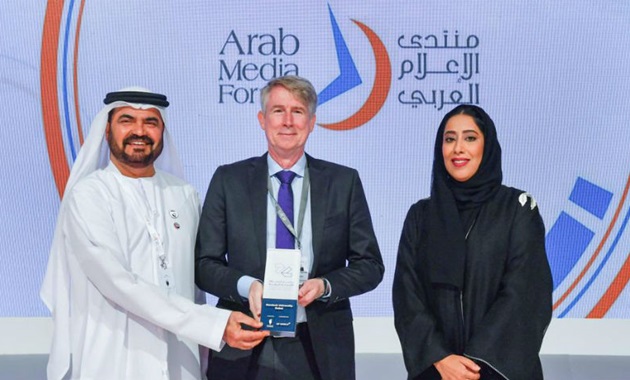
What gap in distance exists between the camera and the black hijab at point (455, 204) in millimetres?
2986

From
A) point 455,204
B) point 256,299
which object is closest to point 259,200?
point 256,299

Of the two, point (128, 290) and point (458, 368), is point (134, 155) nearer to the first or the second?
point (128, 290)

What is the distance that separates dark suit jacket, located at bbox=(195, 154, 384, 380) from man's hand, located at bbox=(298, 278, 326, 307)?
0.17 feet

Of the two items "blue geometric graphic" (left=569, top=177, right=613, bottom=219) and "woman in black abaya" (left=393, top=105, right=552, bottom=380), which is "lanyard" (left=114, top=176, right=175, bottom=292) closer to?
"woman in black abaya" (left=393, top=105, right=552, bottom=380)

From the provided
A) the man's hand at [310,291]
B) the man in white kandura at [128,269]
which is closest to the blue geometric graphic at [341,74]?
the man in white kandura at [128,269]

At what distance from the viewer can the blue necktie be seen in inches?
123

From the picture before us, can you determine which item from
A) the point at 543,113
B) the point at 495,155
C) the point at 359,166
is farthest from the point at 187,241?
the point at 543,113

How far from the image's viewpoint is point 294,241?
313cm

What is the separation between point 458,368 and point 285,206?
80 cm

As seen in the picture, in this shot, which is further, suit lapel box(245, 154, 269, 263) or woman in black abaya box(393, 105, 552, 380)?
suit lapel box(245, 154, 269, 263)

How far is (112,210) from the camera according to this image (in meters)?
3.22

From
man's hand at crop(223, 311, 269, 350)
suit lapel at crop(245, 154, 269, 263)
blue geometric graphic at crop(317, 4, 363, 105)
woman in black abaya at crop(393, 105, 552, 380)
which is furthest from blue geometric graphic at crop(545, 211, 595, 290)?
man's hand at crop(223, 311, 269, 350)

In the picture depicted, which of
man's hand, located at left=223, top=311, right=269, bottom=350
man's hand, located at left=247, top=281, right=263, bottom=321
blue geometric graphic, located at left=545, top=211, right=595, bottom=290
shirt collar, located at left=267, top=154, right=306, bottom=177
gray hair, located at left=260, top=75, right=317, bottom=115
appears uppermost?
gray hair, located at left=260, top=75, right=317, bottom=115

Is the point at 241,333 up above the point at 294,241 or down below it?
below
